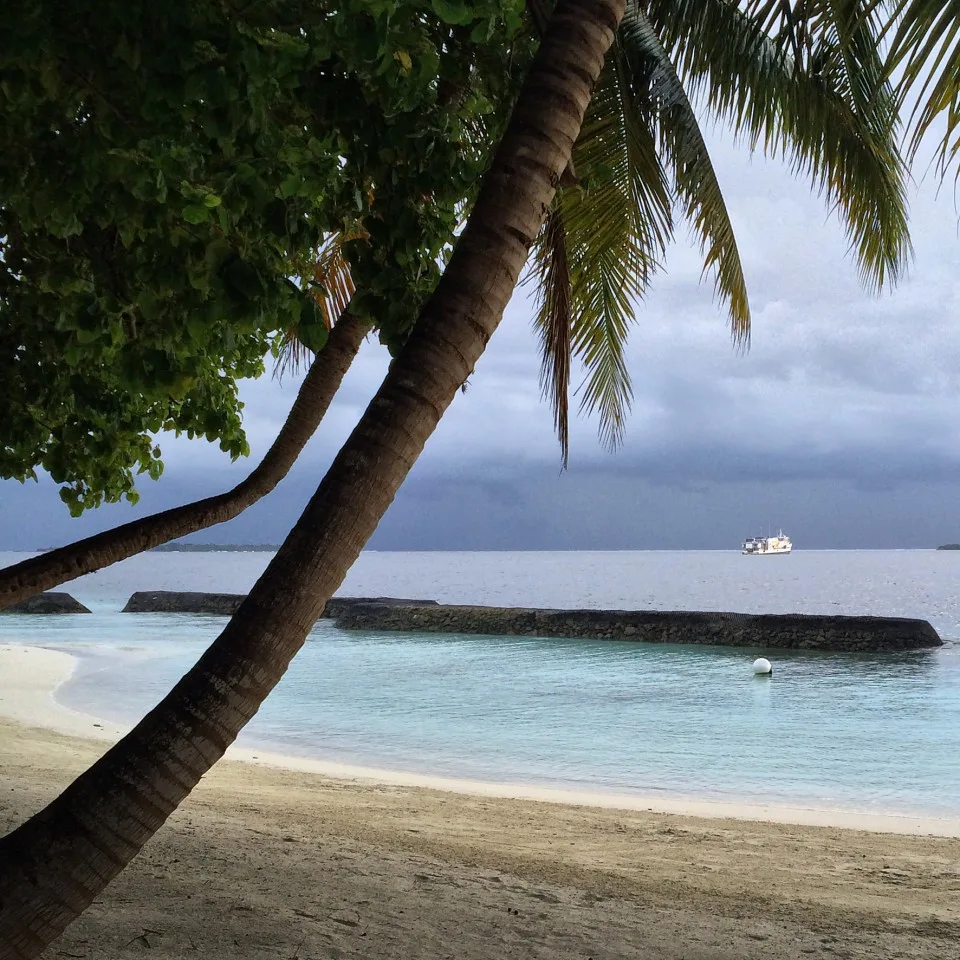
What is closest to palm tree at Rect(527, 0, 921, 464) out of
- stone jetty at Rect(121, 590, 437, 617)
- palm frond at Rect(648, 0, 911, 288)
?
palm frond at Rect(648, 0, 911, 288)

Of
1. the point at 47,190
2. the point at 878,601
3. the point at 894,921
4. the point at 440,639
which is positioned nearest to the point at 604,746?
the point at 894,921

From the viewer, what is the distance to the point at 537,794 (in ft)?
40.0

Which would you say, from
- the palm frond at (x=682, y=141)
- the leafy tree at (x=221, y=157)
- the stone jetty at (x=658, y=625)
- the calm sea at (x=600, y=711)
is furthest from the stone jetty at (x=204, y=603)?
the leafy tree at (x=221, y=157)

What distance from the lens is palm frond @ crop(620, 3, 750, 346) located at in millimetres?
6977

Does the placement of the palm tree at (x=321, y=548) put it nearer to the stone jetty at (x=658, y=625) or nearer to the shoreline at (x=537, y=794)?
the shoreline at (x=537, y=794)

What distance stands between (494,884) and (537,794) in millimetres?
6674

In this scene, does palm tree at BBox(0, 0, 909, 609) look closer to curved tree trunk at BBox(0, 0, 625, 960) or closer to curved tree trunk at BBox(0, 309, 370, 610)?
curved tree trunk at BBox(0, 309, 370, 610)

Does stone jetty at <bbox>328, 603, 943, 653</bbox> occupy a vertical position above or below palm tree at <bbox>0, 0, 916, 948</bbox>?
above

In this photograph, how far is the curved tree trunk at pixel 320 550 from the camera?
2291 millimetres

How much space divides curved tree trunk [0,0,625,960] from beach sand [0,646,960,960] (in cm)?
171

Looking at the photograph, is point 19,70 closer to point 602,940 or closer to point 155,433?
point 155,433

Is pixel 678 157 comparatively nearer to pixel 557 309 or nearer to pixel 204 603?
pixel 557 309

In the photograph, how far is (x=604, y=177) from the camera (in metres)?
4.21

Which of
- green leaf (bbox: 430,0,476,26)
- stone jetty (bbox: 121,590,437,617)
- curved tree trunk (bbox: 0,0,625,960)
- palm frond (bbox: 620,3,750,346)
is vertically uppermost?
palm frond (bbox: 620,3,750,346)
